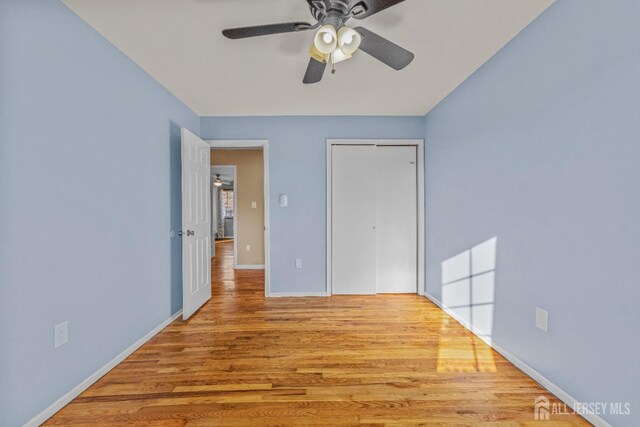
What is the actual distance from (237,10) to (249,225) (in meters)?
4.36

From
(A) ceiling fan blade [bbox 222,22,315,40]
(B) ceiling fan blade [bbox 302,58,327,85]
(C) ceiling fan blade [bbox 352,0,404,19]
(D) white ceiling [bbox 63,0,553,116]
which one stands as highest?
(D) white ceiling [bbox 63,0,553,116]

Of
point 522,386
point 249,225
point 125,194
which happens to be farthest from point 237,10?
point 249,225

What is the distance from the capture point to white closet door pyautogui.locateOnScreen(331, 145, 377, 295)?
371cm

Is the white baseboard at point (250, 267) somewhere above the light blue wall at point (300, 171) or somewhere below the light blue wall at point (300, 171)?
below


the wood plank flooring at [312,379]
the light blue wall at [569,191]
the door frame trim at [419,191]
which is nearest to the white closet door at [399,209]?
the door frame trim at [419,191]

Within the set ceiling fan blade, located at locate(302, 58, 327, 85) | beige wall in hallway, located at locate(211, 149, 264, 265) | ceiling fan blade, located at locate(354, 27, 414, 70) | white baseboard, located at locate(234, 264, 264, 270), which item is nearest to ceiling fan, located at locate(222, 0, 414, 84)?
ceiling fan blade, located at locate(354, 27, 414, 70)

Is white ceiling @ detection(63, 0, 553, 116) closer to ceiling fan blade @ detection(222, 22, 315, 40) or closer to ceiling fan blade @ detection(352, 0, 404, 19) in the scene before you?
ceiling fan blade @ detection(222, 22, 315, 40)

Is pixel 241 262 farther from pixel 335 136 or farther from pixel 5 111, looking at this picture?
pixel 5 111

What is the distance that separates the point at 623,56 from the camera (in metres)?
1.34

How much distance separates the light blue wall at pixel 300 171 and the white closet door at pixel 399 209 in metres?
0.31

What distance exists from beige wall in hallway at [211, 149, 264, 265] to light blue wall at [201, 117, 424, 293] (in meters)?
2.10

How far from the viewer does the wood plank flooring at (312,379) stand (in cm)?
158

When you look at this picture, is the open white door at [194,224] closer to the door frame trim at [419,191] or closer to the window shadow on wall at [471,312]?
the door frame trim at [419,191]

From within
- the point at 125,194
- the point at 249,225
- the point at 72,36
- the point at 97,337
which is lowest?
the point at 97,337
